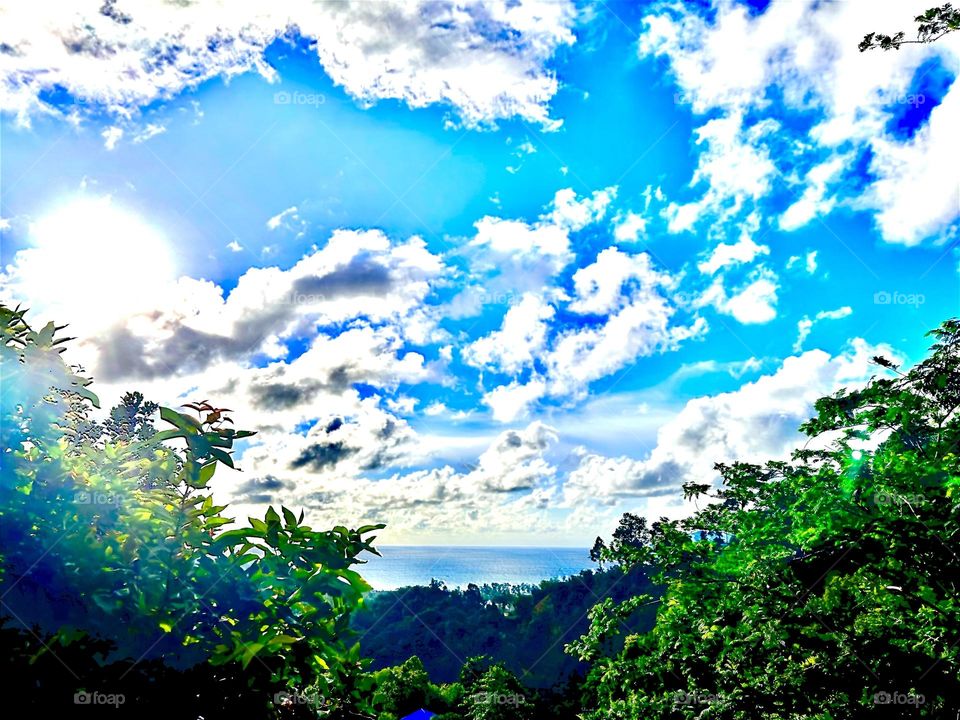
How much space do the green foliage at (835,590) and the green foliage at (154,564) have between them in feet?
15.8

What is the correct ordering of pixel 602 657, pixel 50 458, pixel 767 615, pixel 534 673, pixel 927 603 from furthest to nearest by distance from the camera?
pixel 534 673 < pixel 602 657 < pixel 767 615 < pixel 927 603 < pixel 50 458

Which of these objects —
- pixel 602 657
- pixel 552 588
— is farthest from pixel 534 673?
pixel 602 657

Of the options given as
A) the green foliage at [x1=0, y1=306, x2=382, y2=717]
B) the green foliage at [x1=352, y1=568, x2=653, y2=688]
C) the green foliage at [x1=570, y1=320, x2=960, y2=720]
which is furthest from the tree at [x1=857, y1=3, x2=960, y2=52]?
the green foliage at [x1=352, y1=568, x2=653, y2=688]

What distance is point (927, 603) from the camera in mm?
5289

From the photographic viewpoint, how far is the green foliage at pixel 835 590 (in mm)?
5105

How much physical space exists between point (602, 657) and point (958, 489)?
4.53 meters

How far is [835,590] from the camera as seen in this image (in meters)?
6.96

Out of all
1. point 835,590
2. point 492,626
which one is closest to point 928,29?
point 835,590

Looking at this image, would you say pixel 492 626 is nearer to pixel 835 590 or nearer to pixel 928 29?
pixel 835 590

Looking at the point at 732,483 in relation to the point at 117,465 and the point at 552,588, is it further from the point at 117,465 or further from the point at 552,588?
the point at 552,588

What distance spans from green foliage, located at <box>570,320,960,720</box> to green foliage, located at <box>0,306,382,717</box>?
4830 millimetres

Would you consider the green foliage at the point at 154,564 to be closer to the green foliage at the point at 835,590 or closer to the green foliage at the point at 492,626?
the green foliage at the point at 835,590

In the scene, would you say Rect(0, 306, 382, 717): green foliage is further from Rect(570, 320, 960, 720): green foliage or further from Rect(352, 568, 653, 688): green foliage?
Rect(352, 568, 653, 688): green foliage

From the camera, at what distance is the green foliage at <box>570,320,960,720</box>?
511cm
